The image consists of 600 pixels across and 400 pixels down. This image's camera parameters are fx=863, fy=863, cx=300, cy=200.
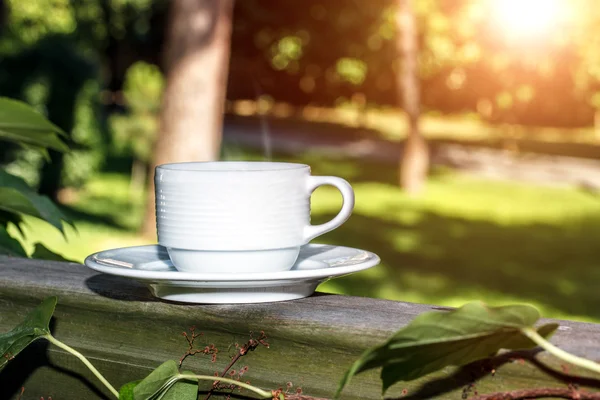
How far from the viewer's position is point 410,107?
1533 centimetres

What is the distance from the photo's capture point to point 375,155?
2014 centimetres

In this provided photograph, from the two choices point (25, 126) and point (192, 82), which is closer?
point (25, 126)

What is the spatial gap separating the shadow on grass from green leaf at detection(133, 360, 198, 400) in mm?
6900

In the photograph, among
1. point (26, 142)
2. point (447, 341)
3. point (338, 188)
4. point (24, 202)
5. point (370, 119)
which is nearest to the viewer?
point (447, 341)

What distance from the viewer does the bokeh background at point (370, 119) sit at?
9094 millimetres

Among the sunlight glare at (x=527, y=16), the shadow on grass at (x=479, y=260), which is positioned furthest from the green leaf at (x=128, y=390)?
the sunlight glare at (x=527, y=16)

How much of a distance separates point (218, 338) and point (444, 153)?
2002 cm

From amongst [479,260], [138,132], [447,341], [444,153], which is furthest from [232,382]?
[444,153]

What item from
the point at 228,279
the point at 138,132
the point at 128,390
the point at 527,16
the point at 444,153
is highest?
the point at 527,16

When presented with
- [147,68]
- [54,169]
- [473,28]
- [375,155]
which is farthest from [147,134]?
[147,68]

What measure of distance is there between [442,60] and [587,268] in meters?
14.8

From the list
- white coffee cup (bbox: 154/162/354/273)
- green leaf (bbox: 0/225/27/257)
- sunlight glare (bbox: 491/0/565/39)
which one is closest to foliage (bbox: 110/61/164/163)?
sunlight glare (bbox: 491/0/565/39)

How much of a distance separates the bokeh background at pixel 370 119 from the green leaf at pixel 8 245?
9 centimetres

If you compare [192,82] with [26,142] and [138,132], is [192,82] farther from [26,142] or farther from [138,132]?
[26,142]
